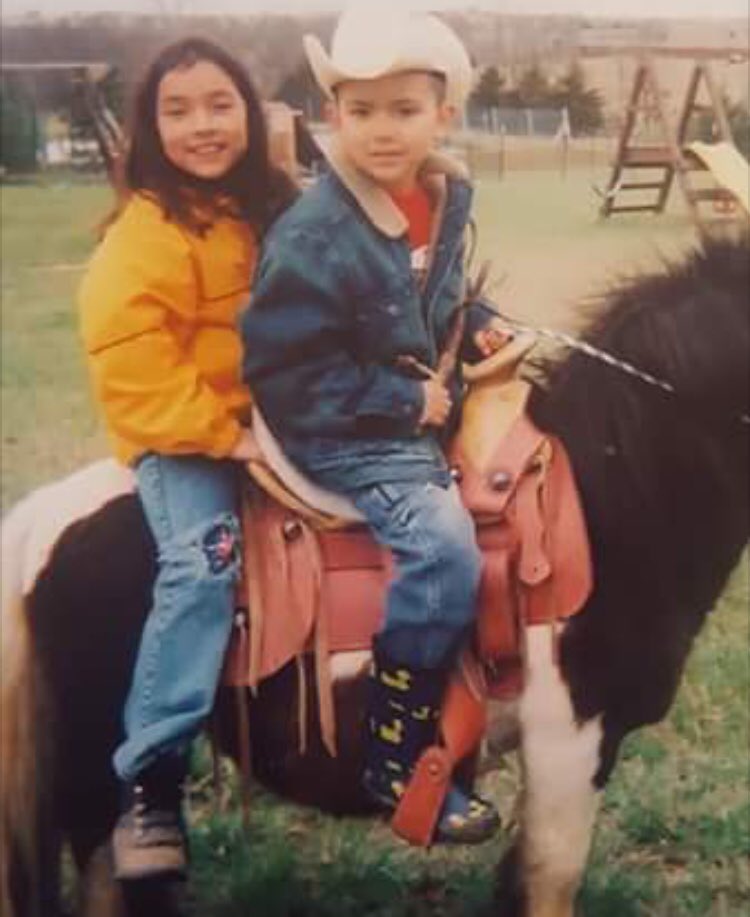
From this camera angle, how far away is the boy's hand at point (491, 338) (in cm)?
227

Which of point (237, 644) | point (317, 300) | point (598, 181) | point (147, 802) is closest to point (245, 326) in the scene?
Answer: point (317, 300)

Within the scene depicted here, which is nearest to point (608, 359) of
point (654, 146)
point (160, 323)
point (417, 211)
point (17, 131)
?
point (417, 211)

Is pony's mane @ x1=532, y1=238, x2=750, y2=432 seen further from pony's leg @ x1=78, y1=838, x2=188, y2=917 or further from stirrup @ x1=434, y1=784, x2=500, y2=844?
pony's leg @ x1=78, y1=838, x2=188, y2=917

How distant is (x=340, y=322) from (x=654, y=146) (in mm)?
964

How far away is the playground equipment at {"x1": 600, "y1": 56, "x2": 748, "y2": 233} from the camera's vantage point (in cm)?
277

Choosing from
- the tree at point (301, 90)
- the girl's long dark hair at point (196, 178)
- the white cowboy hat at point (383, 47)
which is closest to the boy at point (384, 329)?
the white cowboy hat at point (383, 47)

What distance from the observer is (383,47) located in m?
2.08

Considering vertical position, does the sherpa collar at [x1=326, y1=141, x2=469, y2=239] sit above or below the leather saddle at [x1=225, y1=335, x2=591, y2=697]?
above

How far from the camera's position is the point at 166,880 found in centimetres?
230

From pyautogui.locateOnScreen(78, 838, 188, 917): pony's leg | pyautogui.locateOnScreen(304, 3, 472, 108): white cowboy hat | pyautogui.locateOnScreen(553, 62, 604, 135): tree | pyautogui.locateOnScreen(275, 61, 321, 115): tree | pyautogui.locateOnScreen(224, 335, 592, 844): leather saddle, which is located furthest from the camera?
pyautogui.locateOnScreen(553, 62, 604, 135): tree

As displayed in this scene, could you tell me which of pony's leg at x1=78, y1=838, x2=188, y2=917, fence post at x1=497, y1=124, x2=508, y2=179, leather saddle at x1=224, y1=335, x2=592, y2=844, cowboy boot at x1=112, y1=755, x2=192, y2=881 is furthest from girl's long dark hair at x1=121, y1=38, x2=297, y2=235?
pony's leg at x1=78, y1=838, x2=188, y2=917

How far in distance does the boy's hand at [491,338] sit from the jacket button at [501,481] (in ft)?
0.56

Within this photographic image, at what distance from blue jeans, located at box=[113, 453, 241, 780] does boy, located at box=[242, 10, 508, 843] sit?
5.0 inches

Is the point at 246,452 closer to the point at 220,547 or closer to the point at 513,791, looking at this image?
the point at 220,547
